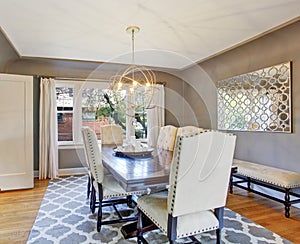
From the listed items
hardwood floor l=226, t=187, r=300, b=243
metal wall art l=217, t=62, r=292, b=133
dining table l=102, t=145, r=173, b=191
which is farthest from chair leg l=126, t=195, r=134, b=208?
metal wall art l=217, t=62, r=292, b=133

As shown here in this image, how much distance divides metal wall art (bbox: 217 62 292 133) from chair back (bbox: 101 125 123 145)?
2025 millimetres

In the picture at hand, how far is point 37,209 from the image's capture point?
3.05 m

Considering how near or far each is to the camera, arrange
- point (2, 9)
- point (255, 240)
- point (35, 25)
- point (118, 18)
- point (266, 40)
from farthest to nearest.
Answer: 1. point (266, 40)
2. point (35, 25)
3. point (118, 18)
4. point (2, 9)
5. point (255, 240)

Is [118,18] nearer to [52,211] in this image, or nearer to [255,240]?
[52,211]

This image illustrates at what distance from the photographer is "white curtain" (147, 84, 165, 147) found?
5578 mm

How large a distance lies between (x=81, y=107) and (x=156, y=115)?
1798 mm

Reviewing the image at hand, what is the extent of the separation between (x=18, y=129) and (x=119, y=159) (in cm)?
236

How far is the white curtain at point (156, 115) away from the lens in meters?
5.58

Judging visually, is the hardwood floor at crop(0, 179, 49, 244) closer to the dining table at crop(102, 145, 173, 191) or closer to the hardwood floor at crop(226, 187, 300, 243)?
the dining table at crop(102, 145, 173, 191)

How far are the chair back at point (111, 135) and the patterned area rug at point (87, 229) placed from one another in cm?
129

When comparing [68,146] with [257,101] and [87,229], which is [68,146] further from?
[257,101]

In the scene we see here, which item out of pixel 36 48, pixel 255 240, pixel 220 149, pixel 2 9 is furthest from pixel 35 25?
pixel 255 240

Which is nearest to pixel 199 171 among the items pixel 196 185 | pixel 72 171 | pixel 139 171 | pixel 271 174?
pixel 196 185

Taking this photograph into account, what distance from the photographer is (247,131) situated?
3875mm
